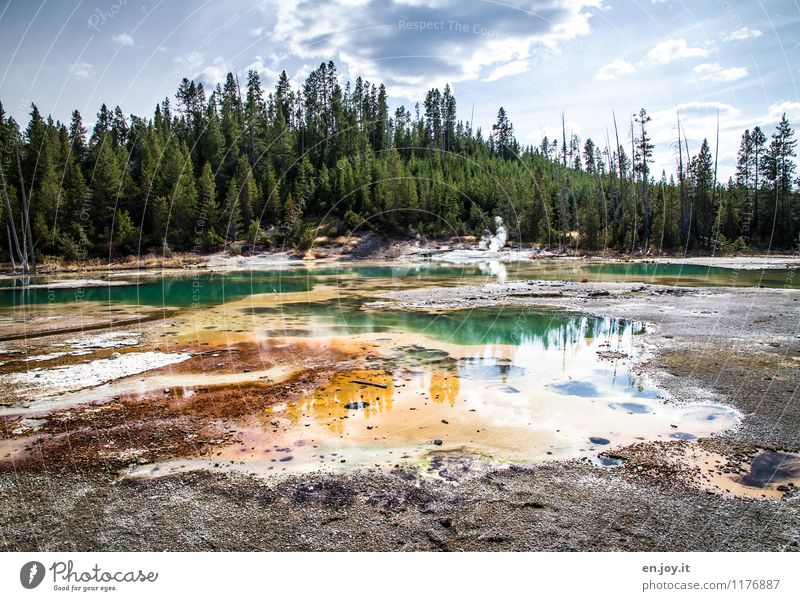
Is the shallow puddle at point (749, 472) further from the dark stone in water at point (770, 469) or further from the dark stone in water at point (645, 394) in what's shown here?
the dark stone in water at point (645, 394)

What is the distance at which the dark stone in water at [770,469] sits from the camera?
7734 millimetres

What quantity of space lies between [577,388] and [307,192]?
80.4 meters

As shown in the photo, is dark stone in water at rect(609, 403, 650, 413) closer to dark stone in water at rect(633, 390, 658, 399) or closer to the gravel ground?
dark stone in water at rect(633, 390, 658, 399)

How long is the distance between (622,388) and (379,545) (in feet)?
29.7

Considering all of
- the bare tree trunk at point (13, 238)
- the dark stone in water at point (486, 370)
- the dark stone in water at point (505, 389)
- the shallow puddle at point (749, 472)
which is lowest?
the shallow puddle at point (749, 472)

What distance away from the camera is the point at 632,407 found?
1133 cm

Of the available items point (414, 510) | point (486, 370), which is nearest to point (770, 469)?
point (414, 510)

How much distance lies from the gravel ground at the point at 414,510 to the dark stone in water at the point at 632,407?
1.84 metres

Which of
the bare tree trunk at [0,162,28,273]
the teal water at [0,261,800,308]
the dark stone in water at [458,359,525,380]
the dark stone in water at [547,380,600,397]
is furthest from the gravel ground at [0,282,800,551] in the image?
the bare tree trunk at [0,162,28,273]

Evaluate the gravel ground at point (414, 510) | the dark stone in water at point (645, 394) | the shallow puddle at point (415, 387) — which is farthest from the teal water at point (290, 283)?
the dark stone in water at point (645, 394)

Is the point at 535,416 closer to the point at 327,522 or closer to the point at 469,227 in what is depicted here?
the point at 327,522

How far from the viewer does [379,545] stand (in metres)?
6.23

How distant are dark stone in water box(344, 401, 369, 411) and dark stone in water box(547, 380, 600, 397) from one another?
203 inches

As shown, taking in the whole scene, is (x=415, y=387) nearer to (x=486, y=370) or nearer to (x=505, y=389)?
(x=505, y=389)
